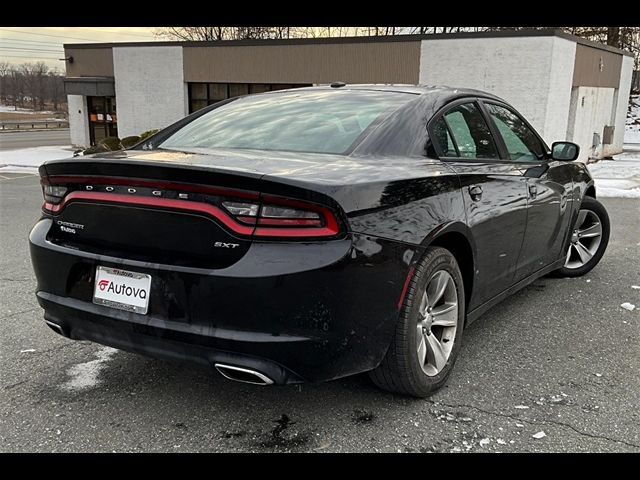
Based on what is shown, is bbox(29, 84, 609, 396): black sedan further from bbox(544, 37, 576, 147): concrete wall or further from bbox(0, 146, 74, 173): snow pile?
bbox(0, 146, 74, 173): snow pile

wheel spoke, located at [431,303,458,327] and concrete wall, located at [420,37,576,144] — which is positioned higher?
concrete wall, located at [420,37,576,144]

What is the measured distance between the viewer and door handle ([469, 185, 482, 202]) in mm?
3189

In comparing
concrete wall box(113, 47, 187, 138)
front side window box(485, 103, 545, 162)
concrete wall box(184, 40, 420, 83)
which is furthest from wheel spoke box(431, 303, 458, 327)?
concrete wall box(113, 47, 187, 138)

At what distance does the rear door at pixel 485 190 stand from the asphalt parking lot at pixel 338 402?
19.6 inches

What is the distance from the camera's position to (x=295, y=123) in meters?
3.29

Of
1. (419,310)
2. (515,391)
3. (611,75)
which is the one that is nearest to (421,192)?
(419,310)

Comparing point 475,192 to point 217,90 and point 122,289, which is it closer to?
point 122,289

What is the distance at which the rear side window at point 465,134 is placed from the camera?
3301 mm

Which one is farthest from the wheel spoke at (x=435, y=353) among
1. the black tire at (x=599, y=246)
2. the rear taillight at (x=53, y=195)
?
the black tire at (x=599, y=246)

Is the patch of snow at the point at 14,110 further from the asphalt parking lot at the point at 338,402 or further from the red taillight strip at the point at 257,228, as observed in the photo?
the red taillight strip at the point at 257,228

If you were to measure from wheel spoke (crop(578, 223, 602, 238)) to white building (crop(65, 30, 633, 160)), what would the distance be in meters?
9.29

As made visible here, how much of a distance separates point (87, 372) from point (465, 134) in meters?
2.56
